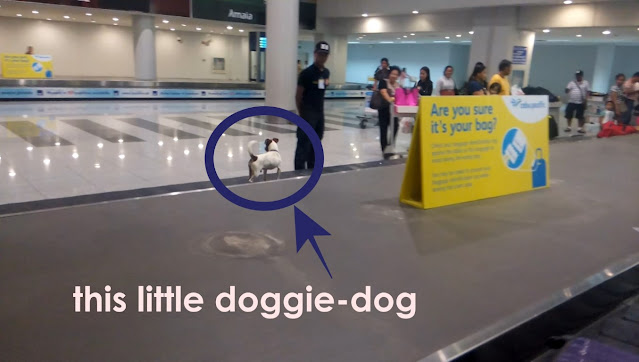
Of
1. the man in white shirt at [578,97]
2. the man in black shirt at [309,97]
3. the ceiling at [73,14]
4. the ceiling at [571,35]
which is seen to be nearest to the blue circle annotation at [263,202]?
the man in black shirt at [309,97]

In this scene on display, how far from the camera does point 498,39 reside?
15.7m

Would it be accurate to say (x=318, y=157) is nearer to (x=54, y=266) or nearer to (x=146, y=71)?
(x=54, y=266)

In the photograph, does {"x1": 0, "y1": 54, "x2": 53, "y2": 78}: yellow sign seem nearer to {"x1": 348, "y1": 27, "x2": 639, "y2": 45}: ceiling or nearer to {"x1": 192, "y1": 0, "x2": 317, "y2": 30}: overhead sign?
{"x1": 192, "y1": 0, "x2": 317, "y2": 30}: overhead sign

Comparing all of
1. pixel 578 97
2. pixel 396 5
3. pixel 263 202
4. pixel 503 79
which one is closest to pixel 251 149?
pixel 263 202

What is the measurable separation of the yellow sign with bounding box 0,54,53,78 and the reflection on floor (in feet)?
12.7

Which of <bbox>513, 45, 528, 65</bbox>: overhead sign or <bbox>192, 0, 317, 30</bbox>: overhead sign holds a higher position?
<bbox>192, 0, 317, 30</bbox>: overhead sign

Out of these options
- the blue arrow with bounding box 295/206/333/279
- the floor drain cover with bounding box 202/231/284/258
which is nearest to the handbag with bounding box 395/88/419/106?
the blue arrow with bounding box 295/206/333/279

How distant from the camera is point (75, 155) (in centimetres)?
703

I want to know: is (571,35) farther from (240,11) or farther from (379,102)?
(379,102)

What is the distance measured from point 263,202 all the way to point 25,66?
17285mm

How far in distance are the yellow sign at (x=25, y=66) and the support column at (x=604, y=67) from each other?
26.5 meters

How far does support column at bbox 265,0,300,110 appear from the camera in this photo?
1189 centimetres

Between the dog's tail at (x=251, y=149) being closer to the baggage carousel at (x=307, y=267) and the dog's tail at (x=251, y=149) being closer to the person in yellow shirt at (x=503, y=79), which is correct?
the baggage carousel at (x=307, y=267)

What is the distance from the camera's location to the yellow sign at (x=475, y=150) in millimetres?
3391
